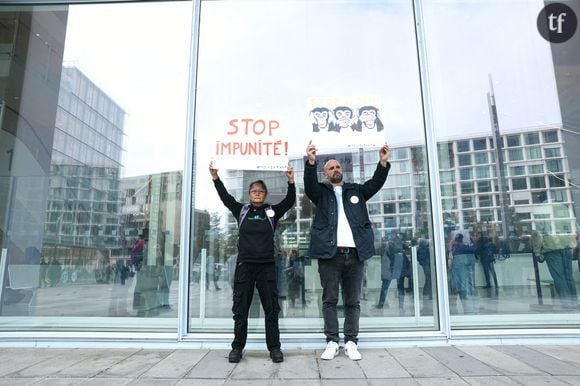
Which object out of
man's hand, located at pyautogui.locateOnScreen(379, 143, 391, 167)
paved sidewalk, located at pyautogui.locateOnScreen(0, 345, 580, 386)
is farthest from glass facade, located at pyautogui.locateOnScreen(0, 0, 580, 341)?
paved sidewalk, located at pyautogui.locateOnScreen(0, 345, 580, 386)

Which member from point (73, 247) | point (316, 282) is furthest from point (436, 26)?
point (73, 247)

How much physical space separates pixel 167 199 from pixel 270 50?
248cm

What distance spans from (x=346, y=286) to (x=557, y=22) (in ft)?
15.9

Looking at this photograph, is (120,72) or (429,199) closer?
(429,199)

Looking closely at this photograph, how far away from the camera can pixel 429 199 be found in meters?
5.27

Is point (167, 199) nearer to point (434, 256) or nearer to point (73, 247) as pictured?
point (73, 247)

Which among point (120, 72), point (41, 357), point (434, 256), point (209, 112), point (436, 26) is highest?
point (436, 26)

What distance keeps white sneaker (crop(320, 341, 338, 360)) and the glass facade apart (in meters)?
0.69

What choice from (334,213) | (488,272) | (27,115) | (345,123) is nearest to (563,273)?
(488,272)

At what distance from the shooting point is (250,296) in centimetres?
429

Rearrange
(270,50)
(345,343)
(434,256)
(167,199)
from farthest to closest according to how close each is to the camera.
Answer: (270,50) → (167,199) → (434,256) → (345,343)

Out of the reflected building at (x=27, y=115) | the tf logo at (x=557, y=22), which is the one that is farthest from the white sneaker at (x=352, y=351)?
the tf logo at (x=557, y=22)

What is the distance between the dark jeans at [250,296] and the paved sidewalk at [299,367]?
0.24 metres

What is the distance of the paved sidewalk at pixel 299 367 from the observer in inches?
137
